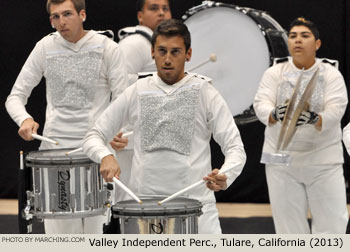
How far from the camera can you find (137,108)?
13.5 feet

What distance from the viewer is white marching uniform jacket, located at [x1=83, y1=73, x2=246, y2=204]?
4.05 m

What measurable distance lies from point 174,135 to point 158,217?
511mm

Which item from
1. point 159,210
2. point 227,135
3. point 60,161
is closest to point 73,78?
point 60,161

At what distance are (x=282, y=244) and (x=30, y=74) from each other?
2.30 m

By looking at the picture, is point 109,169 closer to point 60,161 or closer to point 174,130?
point 174,130

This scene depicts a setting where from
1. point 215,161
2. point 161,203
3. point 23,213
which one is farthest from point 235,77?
point 161,203

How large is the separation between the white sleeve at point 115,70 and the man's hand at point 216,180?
1427mm

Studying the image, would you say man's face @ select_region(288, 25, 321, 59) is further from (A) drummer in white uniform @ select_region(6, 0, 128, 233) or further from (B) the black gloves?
(A) drummer in white uniform @ select_region(6, 0, 128, 233)

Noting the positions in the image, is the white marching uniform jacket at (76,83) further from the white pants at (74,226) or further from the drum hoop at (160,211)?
the drum hoop at (160,211)

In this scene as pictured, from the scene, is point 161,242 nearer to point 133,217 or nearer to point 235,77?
point 133,217

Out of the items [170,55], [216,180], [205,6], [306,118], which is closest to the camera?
[216,180]

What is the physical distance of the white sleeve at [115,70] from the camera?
16.7 feet

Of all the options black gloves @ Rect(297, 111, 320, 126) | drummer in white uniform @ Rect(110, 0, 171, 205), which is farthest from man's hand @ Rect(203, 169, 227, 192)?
black gloves @ Rect(297, 111, 320, 126)

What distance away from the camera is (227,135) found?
401 centimetres
